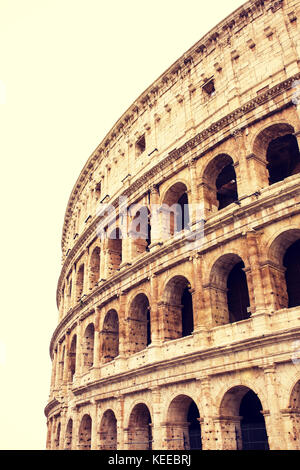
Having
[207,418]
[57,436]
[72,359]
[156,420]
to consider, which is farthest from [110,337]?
[57,436]

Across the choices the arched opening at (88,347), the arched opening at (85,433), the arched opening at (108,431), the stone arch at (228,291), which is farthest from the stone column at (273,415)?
the arched opening at (88,347)

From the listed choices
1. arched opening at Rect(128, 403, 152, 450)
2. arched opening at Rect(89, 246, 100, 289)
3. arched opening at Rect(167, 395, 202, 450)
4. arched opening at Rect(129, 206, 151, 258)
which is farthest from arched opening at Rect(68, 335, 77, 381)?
arched opening at Rect(167, 395, 202, 450)

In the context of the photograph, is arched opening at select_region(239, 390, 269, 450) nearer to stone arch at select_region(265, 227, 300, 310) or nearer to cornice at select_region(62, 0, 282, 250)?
stone arch at select_region(265, 227, 300, 310)

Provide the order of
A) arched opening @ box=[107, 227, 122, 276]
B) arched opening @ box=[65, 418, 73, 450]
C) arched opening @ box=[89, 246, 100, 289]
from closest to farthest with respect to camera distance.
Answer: arched opening @ box=[107, 227, 122, 276]
arched opening @ box=[65, 418, 73, 450]
arched opening @ box=[89, 246, 100, 289]

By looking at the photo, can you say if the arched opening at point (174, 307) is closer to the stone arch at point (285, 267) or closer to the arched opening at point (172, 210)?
the arched opening at point (172, 210)

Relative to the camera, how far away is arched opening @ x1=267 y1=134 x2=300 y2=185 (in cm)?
1641

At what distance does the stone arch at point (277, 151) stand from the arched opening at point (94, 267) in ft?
33.7

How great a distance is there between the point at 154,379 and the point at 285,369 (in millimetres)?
5216

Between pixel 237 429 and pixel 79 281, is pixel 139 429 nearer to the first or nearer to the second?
pixel 237 429

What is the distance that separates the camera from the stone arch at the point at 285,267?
44.0 feet

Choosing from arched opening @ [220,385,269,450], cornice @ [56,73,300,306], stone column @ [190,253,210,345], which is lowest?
arched opening @ [220,385,269,450]

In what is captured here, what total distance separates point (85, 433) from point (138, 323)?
19.8ft

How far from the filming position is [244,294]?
51.8 feet
